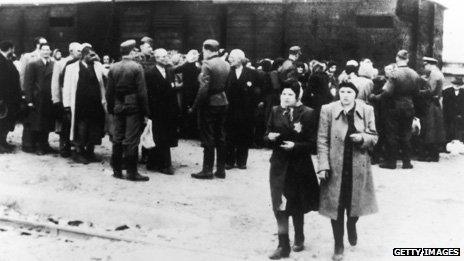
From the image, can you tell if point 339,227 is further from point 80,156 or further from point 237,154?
point 80,156

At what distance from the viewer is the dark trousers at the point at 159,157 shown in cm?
1045

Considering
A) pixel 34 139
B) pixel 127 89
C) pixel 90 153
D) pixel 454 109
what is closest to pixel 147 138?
pixel 127 89

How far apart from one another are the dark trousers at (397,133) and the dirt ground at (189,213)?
382mm

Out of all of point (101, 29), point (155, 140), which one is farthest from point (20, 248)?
point (101, 29)

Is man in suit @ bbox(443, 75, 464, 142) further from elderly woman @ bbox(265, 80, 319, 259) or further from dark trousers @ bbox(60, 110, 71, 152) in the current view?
elderly woman @ bbox(265, 80, 319, 259)

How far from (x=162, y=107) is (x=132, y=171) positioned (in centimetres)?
116

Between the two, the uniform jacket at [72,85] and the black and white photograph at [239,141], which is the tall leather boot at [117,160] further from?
the uniform jacket at [72,85]

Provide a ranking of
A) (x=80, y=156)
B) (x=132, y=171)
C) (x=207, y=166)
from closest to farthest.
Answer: (x=132, y=171)
(x=207, y=166)
(x=80, y=156)

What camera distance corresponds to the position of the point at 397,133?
1160 cm

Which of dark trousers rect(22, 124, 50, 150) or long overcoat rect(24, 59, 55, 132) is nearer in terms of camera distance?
long overcoat rect(24, 59, 55, 132)

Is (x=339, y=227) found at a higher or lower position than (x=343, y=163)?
lower

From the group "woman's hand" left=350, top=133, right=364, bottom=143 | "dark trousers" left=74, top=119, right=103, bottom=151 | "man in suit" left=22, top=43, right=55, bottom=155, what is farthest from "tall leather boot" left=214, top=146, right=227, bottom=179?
"woman's hand" left=350, top=133, right=364, bottom=143

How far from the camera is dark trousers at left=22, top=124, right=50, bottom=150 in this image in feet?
38.6

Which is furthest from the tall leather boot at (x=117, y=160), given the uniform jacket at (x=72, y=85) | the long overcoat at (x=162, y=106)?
the uniform jacket at (x=72, y=85)
